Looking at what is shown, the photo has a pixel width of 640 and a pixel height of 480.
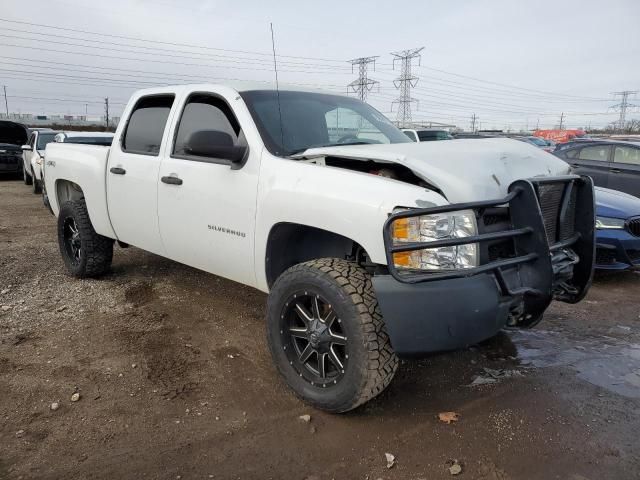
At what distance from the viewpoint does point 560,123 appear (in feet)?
284

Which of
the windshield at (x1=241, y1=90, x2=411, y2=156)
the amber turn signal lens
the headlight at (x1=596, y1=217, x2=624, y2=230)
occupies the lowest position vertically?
the headlight at (x1=596, y1=217, x2=624, y2=230)

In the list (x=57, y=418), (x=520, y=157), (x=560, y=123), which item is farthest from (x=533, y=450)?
(x=560, y=123)

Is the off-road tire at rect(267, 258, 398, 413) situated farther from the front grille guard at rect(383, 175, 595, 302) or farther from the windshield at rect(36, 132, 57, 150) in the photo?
the windshield at rect(36, 132, 57, 150)

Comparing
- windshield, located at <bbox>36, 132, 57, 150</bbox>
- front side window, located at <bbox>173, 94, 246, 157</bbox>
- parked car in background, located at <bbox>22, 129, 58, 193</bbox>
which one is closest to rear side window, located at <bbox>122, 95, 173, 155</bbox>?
front side window, located at <bbox>173, 94, 246, 157</bbox>

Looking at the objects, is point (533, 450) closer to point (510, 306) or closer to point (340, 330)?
point (510, 306)

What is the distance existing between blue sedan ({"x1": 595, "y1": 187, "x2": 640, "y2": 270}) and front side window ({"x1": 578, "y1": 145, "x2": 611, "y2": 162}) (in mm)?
4205

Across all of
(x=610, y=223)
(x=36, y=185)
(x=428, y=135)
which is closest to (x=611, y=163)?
(x=610, y=223)

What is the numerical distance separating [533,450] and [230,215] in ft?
7.51

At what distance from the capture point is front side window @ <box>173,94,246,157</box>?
362cm

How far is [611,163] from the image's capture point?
9.23 m

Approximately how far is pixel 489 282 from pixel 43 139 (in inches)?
582

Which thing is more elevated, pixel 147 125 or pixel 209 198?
pixel 147 125

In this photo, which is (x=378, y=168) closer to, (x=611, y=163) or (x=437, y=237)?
(x=437, y=237)

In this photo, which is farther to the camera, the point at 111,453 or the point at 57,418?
the point at 57,418
